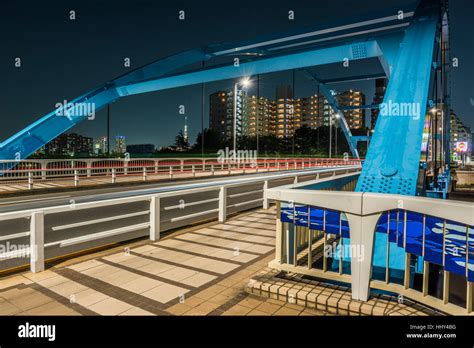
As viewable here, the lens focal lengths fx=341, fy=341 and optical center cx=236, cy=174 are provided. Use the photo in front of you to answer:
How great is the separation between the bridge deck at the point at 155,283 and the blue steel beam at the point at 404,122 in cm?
272

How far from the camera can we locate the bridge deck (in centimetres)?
399

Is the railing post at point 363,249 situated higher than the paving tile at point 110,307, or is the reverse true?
the railing post at point 363,249

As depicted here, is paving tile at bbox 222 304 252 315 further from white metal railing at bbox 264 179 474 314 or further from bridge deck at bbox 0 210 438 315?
white metal railing at bbox 264 179 474 314

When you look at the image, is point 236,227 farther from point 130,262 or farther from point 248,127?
point 248,127

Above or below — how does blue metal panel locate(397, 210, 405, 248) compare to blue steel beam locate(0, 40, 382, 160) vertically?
below

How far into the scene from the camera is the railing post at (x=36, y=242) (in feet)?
17.1

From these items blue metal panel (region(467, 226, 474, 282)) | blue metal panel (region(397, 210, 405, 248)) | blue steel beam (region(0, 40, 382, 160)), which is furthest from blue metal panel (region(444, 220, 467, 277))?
blue steel beam (region(0, 40, 382, 160))

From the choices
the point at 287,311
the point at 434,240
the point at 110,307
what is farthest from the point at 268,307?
the point at 434,240

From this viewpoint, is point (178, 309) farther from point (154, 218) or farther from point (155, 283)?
point (154, 218)

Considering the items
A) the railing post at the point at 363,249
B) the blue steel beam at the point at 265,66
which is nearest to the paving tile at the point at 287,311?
the railing post at the point at 363,249

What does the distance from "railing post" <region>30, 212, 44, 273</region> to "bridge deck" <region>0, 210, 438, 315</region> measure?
0.54 ft

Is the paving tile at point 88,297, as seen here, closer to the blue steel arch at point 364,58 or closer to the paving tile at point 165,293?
the paving tile at point 165,293

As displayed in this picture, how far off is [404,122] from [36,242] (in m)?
7.31
